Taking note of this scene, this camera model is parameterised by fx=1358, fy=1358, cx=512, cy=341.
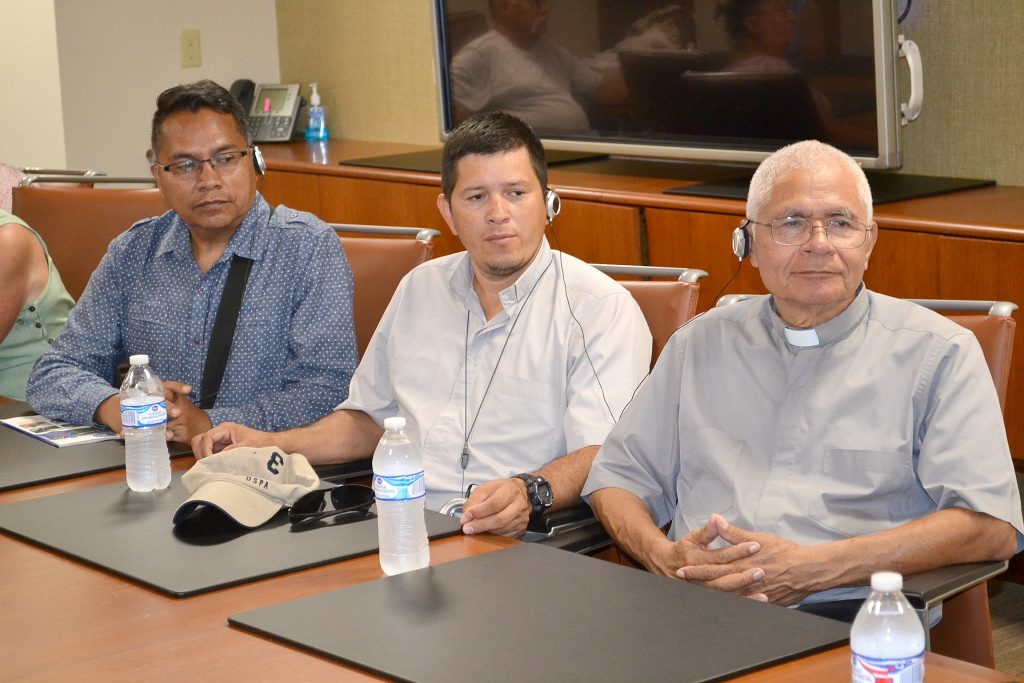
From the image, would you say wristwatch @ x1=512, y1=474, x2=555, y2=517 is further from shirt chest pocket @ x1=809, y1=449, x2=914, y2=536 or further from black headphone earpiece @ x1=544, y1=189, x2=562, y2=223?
black headphone earpiece @ x1=544, y1=189, x2=562, y2=223

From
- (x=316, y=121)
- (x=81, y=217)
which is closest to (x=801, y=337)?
(x=81, y=217)

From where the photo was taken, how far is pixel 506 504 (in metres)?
2.05

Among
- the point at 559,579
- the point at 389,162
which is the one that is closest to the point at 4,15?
the point at 389,162

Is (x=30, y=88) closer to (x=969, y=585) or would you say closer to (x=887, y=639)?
(x=969, y=585)

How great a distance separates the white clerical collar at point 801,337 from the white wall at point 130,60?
4.39 m

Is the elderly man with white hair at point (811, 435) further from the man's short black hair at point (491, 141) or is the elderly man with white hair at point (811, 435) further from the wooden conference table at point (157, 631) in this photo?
the man's short black hair at point (491, 141)

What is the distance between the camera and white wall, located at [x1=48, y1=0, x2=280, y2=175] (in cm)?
576

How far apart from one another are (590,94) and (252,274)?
1.74m

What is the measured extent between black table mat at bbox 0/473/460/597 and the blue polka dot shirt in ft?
1.81

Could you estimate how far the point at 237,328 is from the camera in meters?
2.88

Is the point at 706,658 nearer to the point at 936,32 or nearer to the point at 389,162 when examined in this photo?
the point at 936,32

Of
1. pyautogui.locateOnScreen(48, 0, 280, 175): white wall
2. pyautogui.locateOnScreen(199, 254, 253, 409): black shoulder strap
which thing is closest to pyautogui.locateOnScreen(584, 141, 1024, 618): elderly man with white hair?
pyautogui.locateOnScreen(199, 254, 253, 409): black shoulder strap

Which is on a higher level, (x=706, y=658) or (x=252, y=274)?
(x=252, y=274)

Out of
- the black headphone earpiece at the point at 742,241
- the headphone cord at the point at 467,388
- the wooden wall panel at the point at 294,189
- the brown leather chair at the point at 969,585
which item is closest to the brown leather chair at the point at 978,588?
the brown leather chair at the point at 969,585
